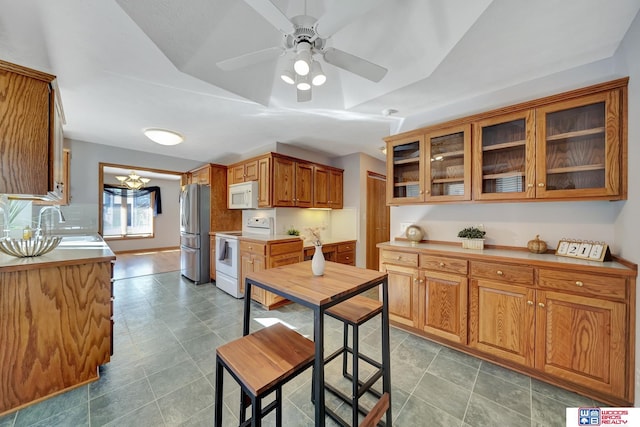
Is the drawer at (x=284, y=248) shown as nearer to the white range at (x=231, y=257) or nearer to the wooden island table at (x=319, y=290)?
the white range at (x=231, y=257)

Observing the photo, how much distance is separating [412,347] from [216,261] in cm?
320

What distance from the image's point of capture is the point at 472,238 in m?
2.25

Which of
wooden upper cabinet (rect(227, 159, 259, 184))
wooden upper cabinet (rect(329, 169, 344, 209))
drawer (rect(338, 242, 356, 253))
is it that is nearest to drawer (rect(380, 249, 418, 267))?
drawer (rect(338, 242, 356, 253))

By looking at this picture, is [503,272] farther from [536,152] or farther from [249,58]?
[249,58]

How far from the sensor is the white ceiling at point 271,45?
1.39 metres

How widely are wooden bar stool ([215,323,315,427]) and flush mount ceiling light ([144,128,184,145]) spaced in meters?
3.03

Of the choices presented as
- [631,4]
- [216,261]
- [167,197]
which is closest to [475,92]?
[631,4]

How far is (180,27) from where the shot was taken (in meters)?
1.53

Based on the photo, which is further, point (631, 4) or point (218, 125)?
point (218, 125)

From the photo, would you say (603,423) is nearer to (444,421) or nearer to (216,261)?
(444,421)

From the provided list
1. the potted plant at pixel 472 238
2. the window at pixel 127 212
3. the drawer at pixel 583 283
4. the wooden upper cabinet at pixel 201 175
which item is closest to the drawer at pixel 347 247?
the potted plant at pixel 472 238

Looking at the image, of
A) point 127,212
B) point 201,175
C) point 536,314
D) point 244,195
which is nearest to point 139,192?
point 127,212

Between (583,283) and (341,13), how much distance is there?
7.54 feet

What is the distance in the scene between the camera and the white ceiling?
139cm
